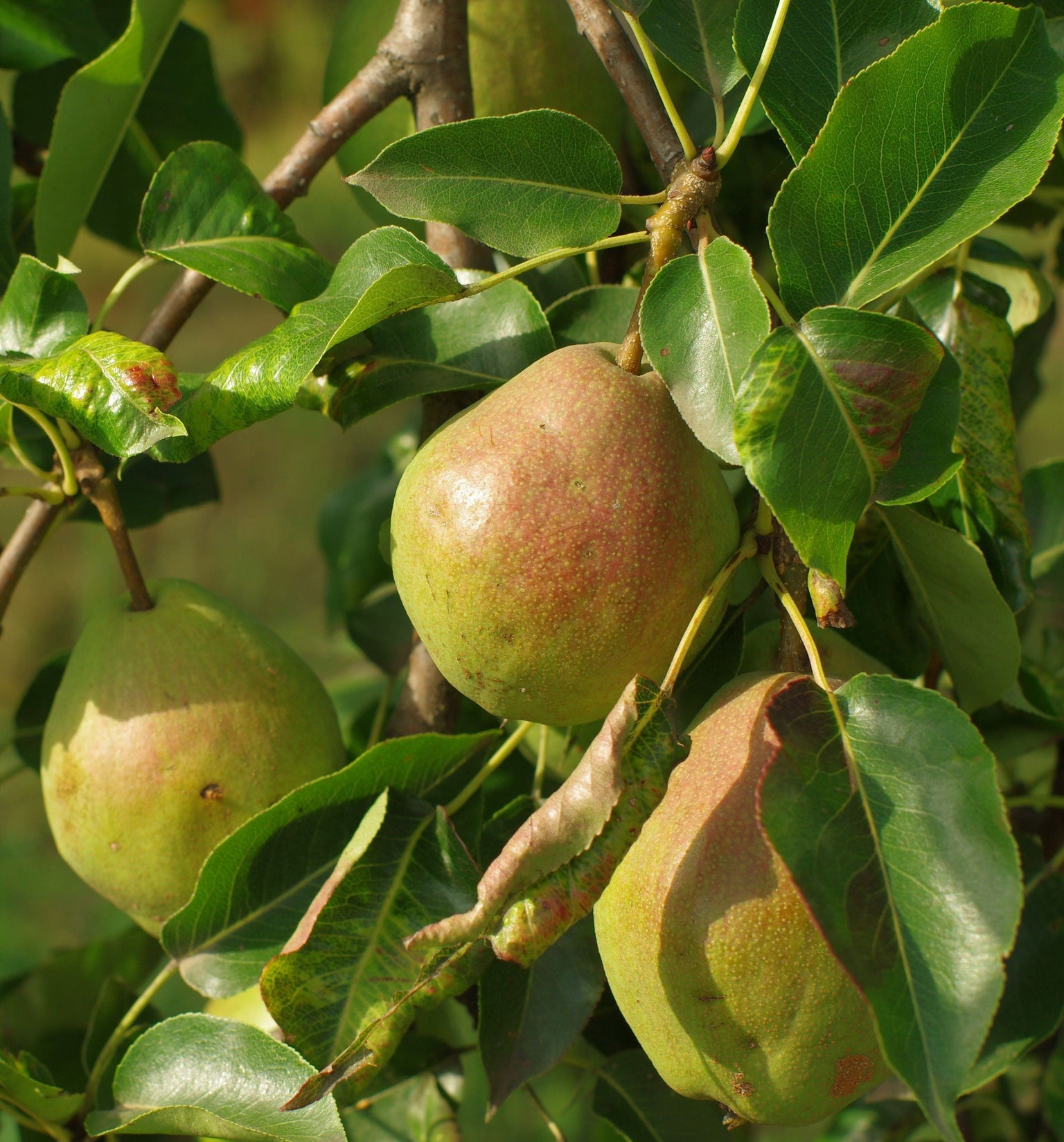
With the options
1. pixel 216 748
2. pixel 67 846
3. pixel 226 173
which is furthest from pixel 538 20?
pixel 67 846

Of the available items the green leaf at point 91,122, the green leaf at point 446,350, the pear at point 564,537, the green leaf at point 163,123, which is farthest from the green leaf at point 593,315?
the green leaf at point 163,123

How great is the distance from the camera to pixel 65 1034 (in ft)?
3.35

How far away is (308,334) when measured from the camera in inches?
25.6

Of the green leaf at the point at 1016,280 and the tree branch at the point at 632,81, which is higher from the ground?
the tree branch at the point at 632,81

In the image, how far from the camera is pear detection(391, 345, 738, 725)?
586 millimetres

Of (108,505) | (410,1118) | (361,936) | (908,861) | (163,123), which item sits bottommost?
(410,1118)

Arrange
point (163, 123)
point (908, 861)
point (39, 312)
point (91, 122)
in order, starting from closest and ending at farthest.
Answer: point (908, 861), point (39, 312), point (91, 122), point (163, 123)

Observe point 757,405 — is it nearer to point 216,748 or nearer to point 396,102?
point 216,748

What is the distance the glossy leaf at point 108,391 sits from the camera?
623 mm

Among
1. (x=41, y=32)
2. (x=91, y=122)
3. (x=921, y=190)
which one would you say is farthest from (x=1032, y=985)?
(x=41, y=32)

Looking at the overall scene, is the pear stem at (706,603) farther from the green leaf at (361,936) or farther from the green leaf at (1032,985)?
the green leaf at (1032,985)

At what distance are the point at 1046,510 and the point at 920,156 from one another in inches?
26.3

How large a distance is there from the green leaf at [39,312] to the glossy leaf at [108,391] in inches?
2.4

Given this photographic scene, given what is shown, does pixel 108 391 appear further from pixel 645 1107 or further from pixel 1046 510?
pixel 1046 510
